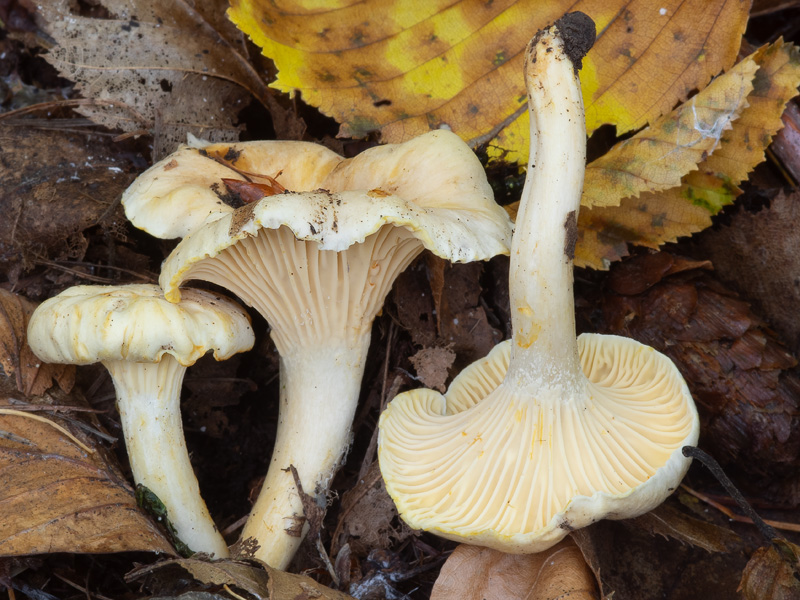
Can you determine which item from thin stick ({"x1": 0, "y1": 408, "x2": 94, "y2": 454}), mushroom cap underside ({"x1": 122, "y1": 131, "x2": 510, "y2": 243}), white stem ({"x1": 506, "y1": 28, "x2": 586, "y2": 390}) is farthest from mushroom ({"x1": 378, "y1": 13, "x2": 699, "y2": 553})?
thin stick ({"x1": 0, "y1": 408, "x2": 94, "y2": 454})

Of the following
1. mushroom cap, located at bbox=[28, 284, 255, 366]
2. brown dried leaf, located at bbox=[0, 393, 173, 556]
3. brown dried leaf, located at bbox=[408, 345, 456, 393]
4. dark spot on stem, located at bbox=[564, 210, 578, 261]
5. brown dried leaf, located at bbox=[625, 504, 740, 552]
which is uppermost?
dark spot on stem, located at bbox=[564, 210, 578, 261]

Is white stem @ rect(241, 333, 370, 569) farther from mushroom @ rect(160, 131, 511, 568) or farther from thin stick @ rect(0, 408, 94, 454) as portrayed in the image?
thin stick @ rect(0, 408, 94, 454)

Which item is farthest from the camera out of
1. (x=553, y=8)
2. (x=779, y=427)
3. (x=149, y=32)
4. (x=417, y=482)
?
(x=149, y=32)

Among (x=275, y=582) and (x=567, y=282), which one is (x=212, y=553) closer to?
(x=275, y=582)

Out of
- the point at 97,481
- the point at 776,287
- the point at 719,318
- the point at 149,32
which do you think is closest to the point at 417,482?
the point at 97,481

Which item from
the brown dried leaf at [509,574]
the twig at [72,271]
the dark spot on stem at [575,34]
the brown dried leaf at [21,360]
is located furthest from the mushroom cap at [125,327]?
the dark spot on stem at [575,34]

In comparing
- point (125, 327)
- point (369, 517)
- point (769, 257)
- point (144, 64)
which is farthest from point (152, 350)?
point (769, 257)

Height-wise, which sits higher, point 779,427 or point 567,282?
point 567,282
